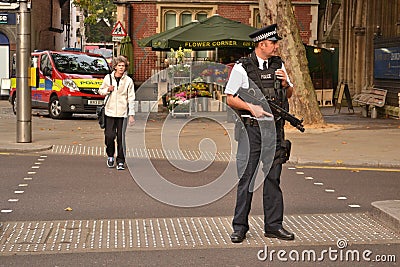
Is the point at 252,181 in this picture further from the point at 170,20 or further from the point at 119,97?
the point at 170,20

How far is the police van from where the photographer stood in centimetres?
2367

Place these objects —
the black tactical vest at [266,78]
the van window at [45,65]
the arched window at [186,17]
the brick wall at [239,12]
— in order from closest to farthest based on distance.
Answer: the black tactical vest at [266,78]
the van window at [45,65]
the arched window at [186,17]
the brick wall at [239,12]

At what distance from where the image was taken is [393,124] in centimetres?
2172

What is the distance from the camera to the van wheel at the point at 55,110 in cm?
2389

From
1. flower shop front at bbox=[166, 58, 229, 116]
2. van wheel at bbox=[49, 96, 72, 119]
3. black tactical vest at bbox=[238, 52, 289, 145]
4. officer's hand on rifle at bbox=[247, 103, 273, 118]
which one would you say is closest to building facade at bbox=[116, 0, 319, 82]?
flower shop front at bbox=[166, 58, 229, 116]

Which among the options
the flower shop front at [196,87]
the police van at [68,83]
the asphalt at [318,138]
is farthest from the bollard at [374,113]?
the police van at [68,83]

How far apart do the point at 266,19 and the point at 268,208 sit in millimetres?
12187

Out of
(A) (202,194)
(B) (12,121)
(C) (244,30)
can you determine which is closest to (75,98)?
(B) (12,121)

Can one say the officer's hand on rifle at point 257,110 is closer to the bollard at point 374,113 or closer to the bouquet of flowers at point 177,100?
the bouquet of flowers at point 177,100

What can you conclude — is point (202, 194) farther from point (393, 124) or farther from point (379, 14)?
point (379, 14)

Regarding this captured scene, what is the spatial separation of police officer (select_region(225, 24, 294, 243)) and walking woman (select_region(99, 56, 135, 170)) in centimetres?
535

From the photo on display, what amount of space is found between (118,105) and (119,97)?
125 mm

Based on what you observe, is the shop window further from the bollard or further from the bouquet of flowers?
the bollard

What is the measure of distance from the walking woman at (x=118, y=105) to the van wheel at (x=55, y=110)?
10878 mm
